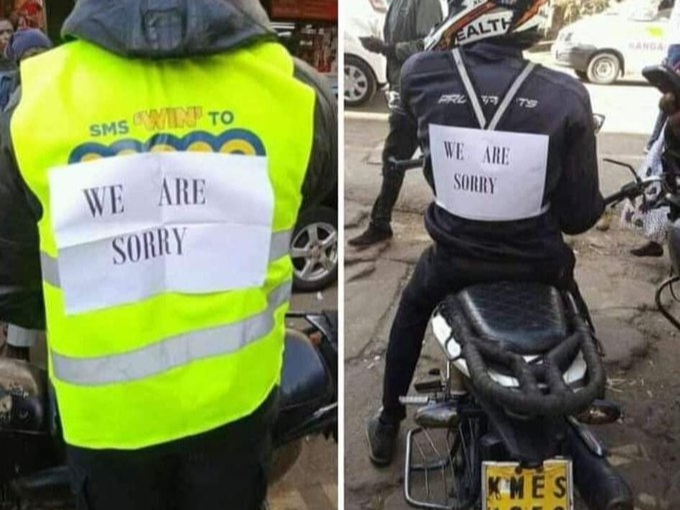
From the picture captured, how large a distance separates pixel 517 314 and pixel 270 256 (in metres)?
0.51

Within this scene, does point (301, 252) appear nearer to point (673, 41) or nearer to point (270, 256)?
point (673, 41)

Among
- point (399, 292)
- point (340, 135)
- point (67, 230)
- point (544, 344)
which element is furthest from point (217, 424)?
point (399, 292)

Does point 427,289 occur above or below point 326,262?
above

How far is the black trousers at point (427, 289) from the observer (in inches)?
63.9

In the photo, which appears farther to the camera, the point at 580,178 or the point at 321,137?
the point at 580,178

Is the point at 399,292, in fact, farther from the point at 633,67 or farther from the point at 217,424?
the point at 217,424

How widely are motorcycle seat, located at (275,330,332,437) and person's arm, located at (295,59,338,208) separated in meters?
0.29

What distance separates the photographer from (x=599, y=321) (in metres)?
2.37

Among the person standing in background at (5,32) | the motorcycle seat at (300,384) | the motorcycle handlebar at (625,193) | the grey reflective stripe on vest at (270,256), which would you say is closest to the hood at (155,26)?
the grey reflective stripe on vest at (270,256)

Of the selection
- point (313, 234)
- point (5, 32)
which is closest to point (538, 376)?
point (313, 234)

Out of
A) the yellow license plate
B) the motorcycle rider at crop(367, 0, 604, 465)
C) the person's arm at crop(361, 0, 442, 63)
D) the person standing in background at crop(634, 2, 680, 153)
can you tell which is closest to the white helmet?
the motorcycle rider at crop(367, 0, 604, 465)

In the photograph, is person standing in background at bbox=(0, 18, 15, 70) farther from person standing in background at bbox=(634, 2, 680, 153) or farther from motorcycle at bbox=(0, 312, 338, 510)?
person standing in background at bbox=(634, 2, 680, 153)

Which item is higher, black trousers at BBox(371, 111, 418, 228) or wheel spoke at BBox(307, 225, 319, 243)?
black trousers at BBox(371, 111, 418, 228)

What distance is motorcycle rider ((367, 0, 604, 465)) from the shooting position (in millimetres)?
1551
